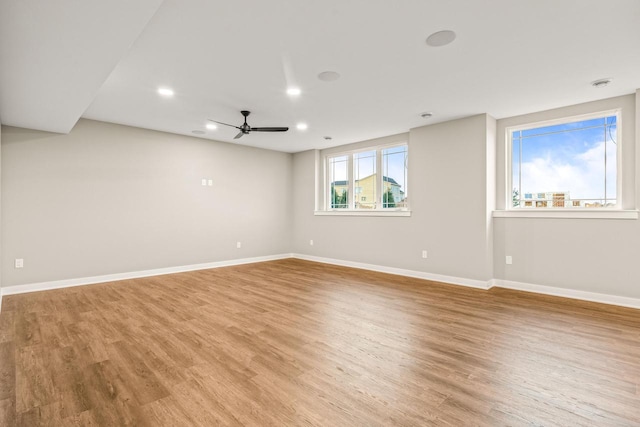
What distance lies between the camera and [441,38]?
261 centimetres

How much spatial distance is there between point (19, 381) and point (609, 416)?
3621 mm

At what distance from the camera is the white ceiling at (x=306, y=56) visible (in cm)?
219

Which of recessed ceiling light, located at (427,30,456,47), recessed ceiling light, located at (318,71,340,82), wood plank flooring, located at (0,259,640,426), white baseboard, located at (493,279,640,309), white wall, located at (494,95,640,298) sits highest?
recessed ceiling light, located at (318,71,340,82)

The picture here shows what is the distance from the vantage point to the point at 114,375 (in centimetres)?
217

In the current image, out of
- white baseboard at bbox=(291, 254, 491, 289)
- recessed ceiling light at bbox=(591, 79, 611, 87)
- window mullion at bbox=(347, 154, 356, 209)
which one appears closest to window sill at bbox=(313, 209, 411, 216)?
window mullion at bbox=(347, 154, 356, 209)

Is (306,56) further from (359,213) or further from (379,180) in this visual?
(359,213)

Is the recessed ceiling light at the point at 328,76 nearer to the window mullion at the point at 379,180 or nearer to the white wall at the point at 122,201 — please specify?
the window mullion at the point at 379,180

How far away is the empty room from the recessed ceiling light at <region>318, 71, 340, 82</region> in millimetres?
33

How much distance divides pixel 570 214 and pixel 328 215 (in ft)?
14.0

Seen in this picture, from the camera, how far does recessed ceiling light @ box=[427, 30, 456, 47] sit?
8.34 feet

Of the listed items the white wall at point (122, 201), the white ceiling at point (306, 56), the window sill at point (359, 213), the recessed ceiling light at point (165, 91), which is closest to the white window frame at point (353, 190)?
the window sill at point (359, 213)

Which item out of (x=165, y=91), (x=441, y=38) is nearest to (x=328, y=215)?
(x=165, y=91)

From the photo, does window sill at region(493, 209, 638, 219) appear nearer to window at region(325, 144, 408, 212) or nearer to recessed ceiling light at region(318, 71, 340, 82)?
window at region(325, 144, 408, 212)

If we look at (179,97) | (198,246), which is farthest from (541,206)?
(198,246)
